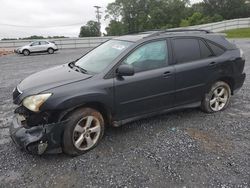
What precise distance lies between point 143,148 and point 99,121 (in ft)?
2.49

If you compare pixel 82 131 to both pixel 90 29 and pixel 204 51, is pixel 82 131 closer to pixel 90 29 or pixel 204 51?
pixel 204 51

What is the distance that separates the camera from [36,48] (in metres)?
22.8

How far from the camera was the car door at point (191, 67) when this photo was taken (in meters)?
4.53

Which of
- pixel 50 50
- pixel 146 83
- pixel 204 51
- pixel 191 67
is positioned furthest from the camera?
pixel 50 50

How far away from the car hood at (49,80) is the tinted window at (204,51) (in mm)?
2255

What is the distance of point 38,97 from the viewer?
346cm

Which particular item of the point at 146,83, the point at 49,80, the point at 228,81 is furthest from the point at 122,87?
the point at 228,81

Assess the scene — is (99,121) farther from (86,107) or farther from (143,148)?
(143,148)

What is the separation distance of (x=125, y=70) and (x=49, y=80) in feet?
3.75

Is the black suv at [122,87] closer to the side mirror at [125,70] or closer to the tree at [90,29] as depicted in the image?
the side mirror at [125,70]

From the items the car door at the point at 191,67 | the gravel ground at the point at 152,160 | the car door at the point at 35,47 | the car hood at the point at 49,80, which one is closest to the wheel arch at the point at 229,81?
the car door at the point at 191,67

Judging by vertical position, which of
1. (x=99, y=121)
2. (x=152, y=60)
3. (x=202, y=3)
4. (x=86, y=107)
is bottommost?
(x=99, y=121)

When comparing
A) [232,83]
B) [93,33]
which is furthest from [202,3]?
[232,83]

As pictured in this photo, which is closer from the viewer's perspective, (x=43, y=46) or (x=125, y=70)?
(x=125, y=70)
